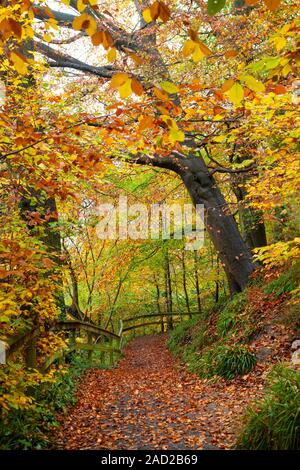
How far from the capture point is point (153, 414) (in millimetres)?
5617

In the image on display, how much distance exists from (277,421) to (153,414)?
2583 mm

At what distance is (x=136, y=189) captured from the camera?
521 inches

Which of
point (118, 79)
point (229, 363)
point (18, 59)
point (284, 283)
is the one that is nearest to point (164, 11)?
point (118, 79)

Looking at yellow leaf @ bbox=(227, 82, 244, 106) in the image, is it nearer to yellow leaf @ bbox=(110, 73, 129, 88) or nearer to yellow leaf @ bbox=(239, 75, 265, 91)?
yellow leaf @ bbox=(239, 75, 265, 91)

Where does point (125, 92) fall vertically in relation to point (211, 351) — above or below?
above

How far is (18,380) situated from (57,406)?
1669 millimetres

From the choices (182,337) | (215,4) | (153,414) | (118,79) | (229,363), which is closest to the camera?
(215,4)

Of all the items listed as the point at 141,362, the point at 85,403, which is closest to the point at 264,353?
the point at 85,403

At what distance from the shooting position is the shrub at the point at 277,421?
3357 mm

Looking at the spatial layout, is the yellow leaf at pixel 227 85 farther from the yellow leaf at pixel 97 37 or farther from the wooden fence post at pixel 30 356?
the wooden fence post at pixel 30 356

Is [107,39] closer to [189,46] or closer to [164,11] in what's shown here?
[164,11]
